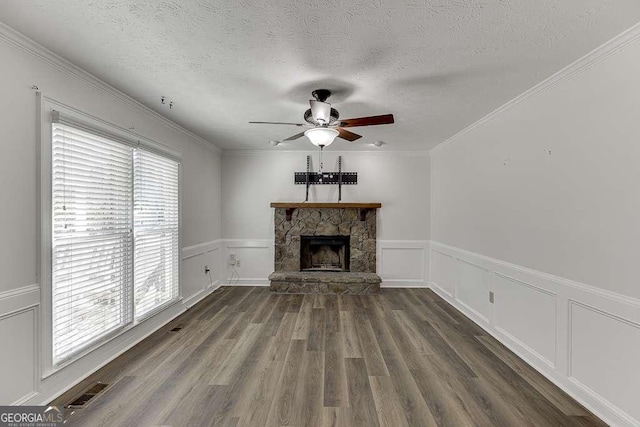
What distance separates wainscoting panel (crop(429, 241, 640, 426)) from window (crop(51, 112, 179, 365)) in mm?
3809

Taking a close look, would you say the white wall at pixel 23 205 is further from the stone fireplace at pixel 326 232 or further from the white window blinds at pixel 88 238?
the stone fireplace at pixel 326 232

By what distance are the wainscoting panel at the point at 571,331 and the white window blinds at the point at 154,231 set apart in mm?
3832

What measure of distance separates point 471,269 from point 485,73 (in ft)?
7.79

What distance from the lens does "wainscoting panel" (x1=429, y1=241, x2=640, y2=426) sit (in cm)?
168

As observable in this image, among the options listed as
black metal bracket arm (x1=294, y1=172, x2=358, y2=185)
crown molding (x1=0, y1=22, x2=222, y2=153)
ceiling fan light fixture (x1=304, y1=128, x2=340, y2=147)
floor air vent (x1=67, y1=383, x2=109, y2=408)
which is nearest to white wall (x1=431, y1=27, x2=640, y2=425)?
ceiling fan light fixture (x1=304, y1=128, x2=340, y2=147)

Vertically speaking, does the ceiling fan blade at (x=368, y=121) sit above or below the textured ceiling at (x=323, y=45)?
below

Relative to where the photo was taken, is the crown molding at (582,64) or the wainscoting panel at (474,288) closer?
the crown molding at (582,64)

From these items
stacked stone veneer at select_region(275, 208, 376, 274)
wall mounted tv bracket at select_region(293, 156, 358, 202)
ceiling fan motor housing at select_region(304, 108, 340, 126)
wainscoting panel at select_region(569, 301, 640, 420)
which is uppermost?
ceiling fan motor housing at select_region(304, 108, 340, 126)

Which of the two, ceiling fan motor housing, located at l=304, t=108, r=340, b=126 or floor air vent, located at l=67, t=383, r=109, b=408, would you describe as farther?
ceiling fan motor housing, located at l=304, t=108, r=340, b=126

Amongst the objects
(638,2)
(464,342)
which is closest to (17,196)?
(638,2)

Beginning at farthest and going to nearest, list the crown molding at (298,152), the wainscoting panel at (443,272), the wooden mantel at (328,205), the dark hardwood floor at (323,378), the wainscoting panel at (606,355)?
1. the crown molding at (298,152)
2. the wooden mantel at (328,205)
3. the wainscoting panel at (443,272)
4. the dark hardwood floor at (323,378)
5. the wainscoting panel at (606,355)

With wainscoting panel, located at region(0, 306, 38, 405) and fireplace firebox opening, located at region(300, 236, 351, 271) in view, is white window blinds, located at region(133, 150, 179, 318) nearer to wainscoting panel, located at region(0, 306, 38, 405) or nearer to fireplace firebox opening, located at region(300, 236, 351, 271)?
wainscoting panel, located at region(0, 306, 38, 405)

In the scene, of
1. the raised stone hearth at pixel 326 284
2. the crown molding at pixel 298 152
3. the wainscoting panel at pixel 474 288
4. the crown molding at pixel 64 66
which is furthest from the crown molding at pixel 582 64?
the crown molding at pixel 64 66

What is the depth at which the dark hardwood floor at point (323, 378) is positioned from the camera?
1.83 m
